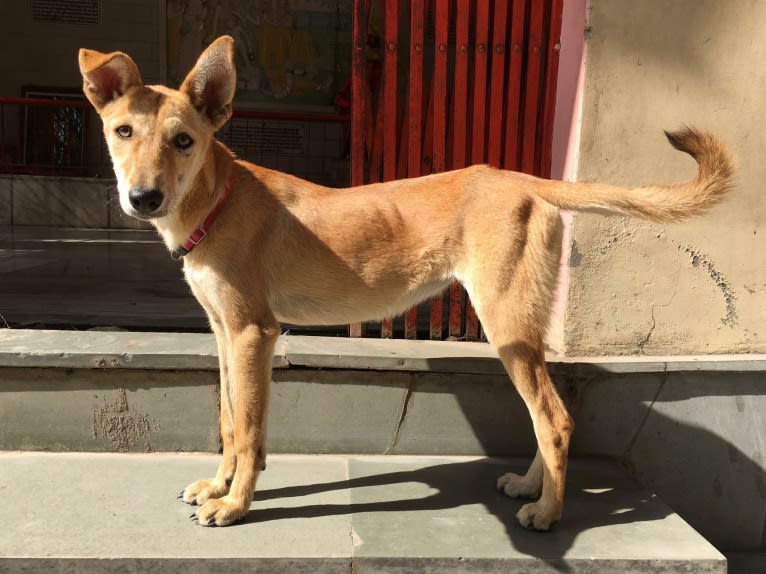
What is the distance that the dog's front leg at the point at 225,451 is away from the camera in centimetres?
301

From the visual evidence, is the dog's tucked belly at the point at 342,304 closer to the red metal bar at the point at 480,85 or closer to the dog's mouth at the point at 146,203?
the dog's mouth at the point at 146,203

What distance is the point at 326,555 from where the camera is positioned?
2.60 metres

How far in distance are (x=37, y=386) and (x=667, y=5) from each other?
4230 millimetres

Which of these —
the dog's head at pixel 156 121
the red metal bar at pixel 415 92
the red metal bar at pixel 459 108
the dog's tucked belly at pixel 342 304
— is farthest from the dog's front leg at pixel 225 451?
the red metal bar at pixel 459 108

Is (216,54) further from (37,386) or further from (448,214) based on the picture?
(37,386)

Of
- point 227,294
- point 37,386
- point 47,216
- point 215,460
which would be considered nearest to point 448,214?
point 227,294

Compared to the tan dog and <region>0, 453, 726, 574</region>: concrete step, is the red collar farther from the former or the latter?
<region>0, 453, 726, 574</region>: concrete step

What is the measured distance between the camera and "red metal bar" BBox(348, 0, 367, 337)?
4.01 metres

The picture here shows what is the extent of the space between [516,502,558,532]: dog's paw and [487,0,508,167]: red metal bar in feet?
7.33

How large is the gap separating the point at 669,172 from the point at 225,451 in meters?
3.04

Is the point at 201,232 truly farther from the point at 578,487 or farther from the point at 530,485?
the point at 578,487

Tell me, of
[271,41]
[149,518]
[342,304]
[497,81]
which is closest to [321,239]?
[342,304]

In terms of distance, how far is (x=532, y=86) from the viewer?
4.11 m

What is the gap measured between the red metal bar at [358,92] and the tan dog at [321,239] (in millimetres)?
1062
